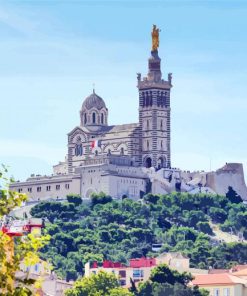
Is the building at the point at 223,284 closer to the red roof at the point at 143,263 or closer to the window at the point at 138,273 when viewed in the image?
the window at the point at 138,273

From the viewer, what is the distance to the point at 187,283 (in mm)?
124812

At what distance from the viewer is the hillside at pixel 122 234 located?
167 m

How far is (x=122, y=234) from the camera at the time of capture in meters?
187

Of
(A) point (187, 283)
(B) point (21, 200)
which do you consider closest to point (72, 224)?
(A) point (187, 283)

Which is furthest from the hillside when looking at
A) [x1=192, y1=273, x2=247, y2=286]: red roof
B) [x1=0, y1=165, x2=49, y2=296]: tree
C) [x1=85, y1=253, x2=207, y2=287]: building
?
[x1=0, y1=165, x2=49, y2=296]: tree

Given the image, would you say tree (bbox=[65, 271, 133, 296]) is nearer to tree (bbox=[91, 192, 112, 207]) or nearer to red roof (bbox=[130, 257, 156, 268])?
red roof (bbox=[130, 257, 156, 268])

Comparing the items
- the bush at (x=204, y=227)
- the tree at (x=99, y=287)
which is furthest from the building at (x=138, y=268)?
the bush at (x=204, y=227)

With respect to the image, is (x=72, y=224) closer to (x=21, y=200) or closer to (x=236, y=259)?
(x=236, y=259)

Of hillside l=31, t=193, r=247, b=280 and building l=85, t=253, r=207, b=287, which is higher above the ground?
hillside l=31, t=193, r=247, b=280

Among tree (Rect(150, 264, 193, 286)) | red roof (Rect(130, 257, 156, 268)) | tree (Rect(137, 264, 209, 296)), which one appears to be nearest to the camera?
tree (Rect(137, 264, 209, 296))

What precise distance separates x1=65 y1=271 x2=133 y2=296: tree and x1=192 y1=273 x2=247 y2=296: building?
23.2 ft

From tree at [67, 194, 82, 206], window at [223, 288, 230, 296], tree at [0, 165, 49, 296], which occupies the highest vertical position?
tree at [67, 194, 82, 206]

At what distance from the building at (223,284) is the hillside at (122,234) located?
3468cm

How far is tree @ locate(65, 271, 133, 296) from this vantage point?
11081 centimetres
